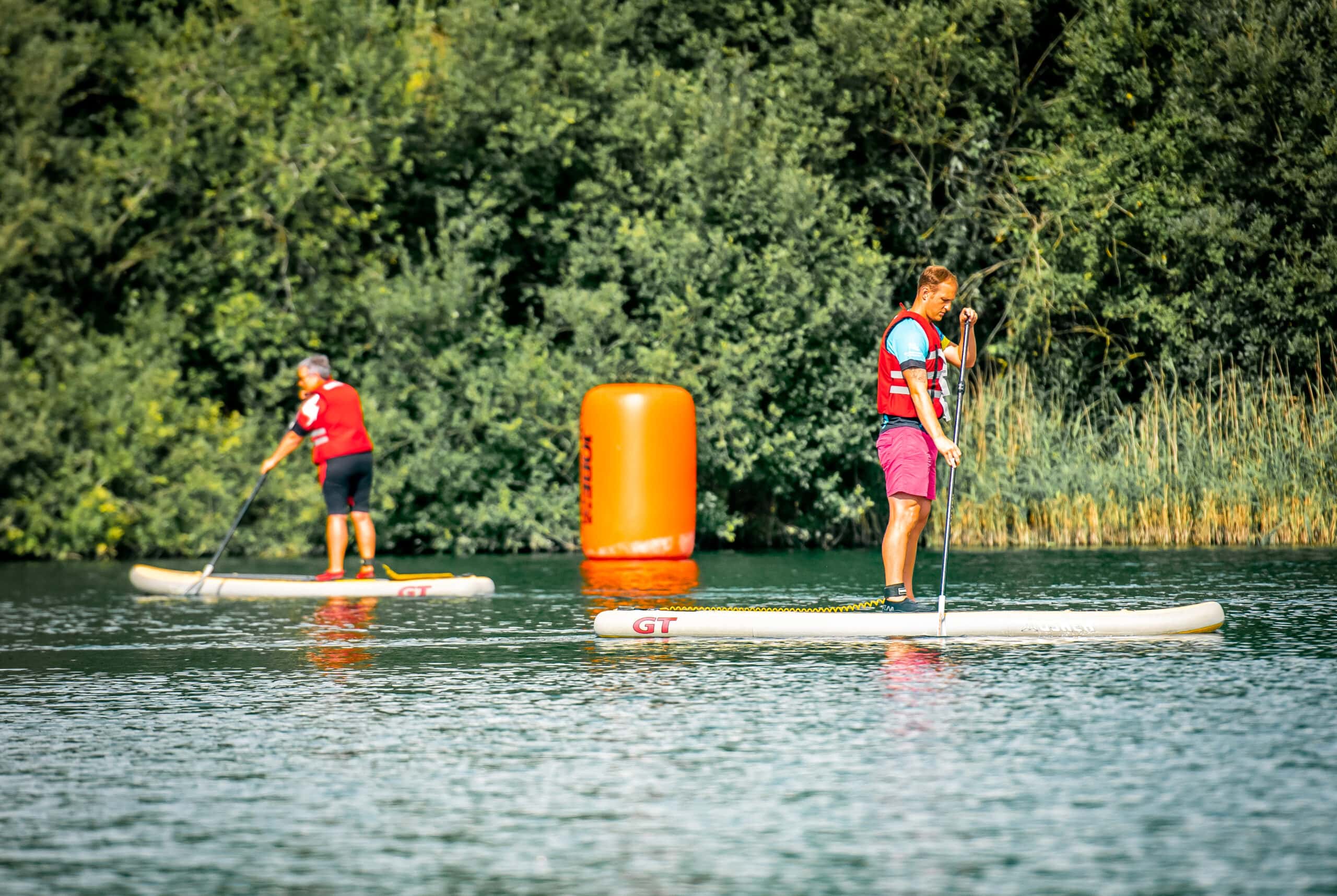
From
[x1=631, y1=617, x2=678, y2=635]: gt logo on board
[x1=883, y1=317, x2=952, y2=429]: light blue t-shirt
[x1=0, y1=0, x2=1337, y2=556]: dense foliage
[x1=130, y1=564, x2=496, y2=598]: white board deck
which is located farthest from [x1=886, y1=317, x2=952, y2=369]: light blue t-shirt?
[x1=0, y1=0, x2=1337, y2=556]: dense foliage

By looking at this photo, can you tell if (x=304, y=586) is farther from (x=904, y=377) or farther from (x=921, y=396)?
(x=921, y=396)

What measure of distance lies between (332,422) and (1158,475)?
9.57 metres

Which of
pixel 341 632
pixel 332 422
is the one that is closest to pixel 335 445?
pixel 332 422

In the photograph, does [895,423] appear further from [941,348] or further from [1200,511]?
[1200,511]

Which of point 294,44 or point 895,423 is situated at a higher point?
point 294,44

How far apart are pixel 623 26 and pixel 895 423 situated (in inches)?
485

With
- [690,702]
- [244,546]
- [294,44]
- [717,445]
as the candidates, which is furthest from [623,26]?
[690,702]

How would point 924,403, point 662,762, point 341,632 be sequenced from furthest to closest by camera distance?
1. point 341,632
2. point 924,403
3. point 662,762

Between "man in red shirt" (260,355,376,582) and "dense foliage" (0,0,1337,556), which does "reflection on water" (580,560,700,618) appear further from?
"dense foliage" (0,0,1337,556)

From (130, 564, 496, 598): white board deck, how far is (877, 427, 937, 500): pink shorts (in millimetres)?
4289

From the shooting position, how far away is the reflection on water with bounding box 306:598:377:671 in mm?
9555

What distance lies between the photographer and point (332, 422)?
559 inches

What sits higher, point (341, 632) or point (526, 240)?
point (526, 240)

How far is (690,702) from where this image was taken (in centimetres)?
770
